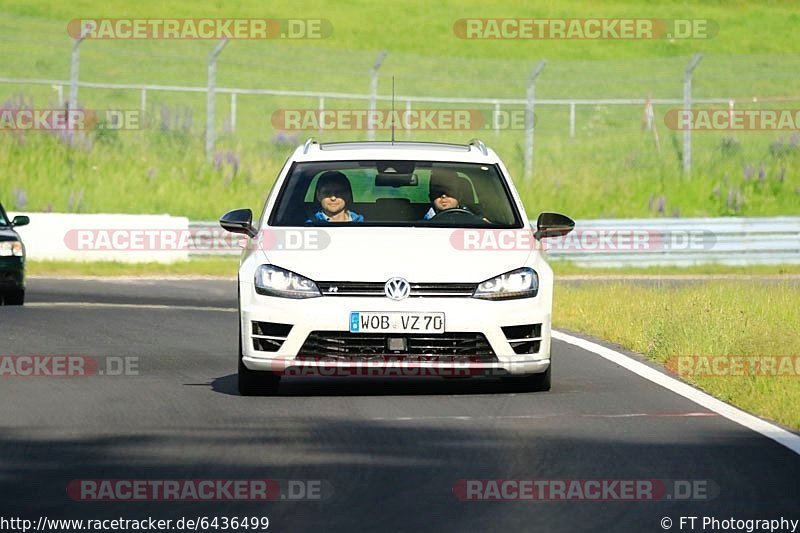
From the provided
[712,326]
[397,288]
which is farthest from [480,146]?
[712,326]


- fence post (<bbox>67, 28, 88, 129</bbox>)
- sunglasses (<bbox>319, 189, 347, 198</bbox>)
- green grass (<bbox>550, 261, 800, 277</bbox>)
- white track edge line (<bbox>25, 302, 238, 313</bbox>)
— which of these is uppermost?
fence post (<bbox>67, 28, 88, 129</bbox>)

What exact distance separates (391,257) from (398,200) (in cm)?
126

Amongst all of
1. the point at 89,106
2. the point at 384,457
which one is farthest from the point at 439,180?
the point at 89,106

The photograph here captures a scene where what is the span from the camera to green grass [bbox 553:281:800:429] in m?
12.4

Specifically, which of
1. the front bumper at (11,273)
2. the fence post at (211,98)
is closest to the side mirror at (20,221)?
the front bumper at (11,273)

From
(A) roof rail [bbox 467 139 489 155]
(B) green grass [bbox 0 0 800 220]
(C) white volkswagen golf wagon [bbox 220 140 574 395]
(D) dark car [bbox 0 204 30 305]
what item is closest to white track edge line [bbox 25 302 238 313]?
(D) dark car [bbox 0 204 30 305]

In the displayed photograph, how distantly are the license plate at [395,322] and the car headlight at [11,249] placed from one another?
9.59 meters

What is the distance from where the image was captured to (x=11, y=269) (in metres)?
20.5

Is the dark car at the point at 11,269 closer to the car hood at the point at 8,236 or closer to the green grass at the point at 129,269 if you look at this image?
the car hood at the point at 8,236

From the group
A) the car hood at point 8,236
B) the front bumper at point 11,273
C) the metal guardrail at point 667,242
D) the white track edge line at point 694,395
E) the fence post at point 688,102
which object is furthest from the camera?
the fence post at point 688,102

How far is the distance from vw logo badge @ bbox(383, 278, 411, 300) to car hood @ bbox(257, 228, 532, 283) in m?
0.04

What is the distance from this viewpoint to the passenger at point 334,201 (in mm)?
12859

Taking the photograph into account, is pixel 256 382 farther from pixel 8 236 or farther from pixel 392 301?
pixel 8 236

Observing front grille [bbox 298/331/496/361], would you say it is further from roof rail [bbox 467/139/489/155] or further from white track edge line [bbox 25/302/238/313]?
white track edge line [bbox 25/302/238/313]
